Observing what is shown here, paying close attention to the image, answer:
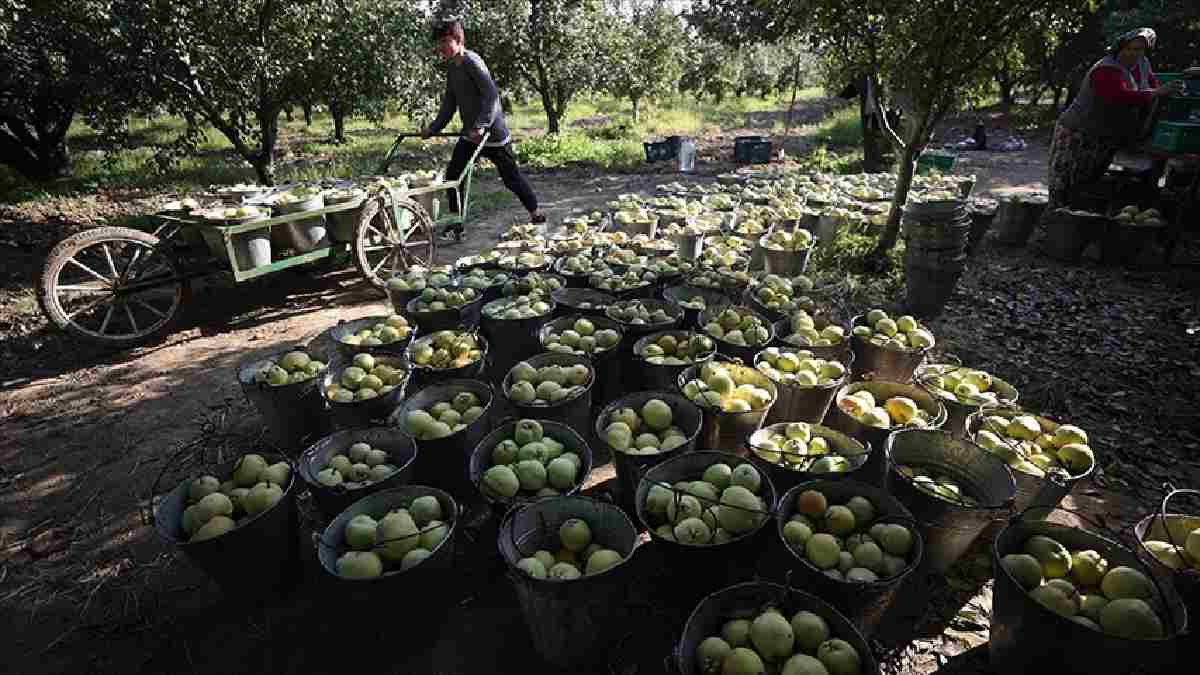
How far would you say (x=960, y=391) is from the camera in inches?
145

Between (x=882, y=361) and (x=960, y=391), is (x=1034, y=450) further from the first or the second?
(x=882, y=361)

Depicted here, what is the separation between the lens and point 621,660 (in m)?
2.63

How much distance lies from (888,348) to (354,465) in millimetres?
3624

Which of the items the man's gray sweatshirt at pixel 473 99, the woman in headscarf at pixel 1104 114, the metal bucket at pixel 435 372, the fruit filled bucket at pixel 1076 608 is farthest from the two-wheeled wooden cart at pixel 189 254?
the woman in headscarf at pixel 1104 114

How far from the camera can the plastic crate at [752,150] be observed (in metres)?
14.8

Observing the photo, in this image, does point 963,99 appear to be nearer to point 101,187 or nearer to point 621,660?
point 621,660

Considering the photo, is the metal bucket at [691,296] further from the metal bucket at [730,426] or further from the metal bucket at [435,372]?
the metal bucket at [435,372]

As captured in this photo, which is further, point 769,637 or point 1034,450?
point 1034,450

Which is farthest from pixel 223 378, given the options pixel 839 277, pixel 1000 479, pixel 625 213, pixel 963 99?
pixel 963 99

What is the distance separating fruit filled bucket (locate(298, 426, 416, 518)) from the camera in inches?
115

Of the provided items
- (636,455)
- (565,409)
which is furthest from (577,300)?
(636,455)

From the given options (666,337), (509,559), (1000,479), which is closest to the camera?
(509,559)

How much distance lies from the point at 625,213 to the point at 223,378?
15.8 feet

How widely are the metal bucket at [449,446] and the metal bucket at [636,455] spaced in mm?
743
